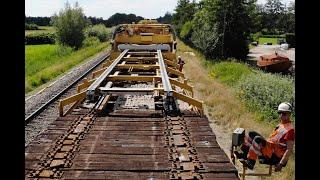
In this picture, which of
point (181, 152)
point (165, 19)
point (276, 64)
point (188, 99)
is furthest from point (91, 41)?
point (165, 19)

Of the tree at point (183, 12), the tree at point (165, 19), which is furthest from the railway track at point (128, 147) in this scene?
the tree at point (165, 19)

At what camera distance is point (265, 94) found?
15742 millimetres

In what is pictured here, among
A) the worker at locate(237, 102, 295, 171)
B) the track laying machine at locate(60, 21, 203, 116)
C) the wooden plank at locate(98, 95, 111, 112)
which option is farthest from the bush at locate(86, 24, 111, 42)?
the worker at locate(237, 102, 295, 171)

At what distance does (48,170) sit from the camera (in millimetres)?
3480

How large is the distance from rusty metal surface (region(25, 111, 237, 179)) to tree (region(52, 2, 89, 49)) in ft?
161

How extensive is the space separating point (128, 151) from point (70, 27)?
51111 mm

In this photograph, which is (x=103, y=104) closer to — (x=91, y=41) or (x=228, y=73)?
(x=228, y=73)

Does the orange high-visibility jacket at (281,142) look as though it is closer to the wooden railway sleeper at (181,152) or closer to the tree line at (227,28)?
the wooden railway sleeper at (181,152)

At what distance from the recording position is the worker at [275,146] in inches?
196

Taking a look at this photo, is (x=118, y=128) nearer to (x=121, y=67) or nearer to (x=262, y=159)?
(x=262, y=159)

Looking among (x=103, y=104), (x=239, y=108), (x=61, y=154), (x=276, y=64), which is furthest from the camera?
(x=276, y=64)

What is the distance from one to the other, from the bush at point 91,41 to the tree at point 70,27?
95.5 inches

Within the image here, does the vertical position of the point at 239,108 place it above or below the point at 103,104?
below

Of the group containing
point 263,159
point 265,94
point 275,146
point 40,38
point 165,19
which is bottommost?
point 265,94
